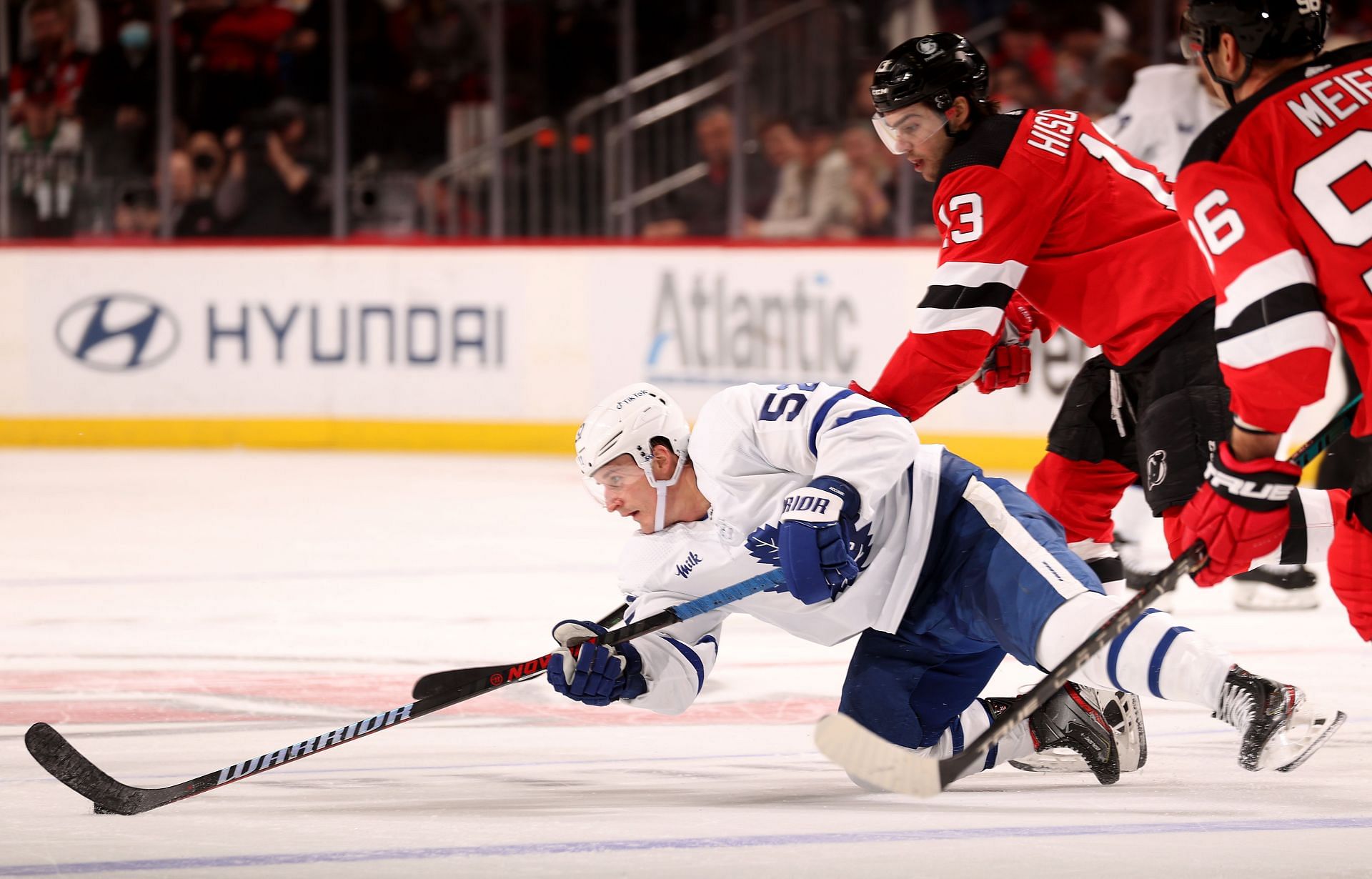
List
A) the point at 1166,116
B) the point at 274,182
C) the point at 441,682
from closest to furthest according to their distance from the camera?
the point at 441,682, the point at 1166,116, the point at 274,182

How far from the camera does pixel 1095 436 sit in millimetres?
3662

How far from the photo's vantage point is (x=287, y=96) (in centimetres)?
947

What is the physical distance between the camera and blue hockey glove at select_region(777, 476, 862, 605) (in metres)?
2.68

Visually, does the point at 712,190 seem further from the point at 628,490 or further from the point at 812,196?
the point at 628,490

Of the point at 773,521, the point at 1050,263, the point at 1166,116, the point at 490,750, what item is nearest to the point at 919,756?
the point at 773,521

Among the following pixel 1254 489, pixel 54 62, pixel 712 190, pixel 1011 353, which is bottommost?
pixel 1254 489

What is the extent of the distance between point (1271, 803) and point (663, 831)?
0.96 meters

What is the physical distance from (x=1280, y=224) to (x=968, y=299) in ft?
2.60

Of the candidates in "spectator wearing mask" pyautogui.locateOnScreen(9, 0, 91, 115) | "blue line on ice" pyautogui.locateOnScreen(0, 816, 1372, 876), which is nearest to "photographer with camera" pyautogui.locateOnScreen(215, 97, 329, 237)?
"spectator wearing mask" pyautogui.locateOnScreen(9, 0, 91, 115)

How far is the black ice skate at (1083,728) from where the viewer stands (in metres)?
3.13

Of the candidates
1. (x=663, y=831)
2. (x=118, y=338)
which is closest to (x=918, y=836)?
(x=663, y=831)

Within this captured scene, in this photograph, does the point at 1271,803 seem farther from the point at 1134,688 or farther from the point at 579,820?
the point at 579,820

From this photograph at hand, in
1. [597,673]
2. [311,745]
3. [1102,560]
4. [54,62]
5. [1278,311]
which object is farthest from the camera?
[54,62]

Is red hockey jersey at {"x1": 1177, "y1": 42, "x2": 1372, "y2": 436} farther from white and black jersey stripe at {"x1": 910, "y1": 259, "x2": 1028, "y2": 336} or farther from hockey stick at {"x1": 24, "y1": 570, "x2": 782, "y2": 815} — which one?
hockey stick at {"x1": 24, "y1": 570, "x2": 782, "y2": 815}
